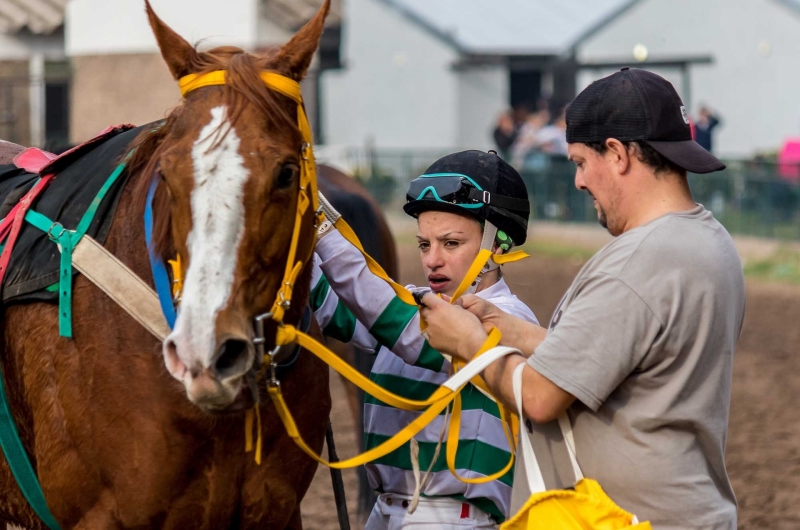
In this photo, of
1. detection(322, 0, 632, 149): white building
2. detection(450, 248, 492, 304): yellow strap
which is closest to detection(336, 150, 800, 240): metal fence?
detection(322, 0, 632, 149): white building

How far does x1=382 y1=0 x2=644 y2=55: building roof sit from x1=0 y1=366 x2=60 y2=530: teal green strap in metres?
24.8

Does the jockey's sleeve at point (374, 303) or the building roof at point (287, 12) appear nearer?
the jockey's sleeve at point (374, 303)

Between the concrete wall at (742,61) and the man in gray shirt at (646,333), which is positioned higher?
the concrete wall at (742,61)

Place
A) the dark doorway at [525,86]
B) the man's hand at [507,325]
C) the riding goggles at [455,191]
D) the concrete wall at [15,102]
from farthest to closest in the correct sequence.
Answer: the dark doorway at [525,86] < the concrete wall at [15,102] < the riding goggles at [455,191] < the man's hand at [507,325]

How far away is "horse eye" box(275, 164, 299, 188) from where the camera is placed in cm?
248

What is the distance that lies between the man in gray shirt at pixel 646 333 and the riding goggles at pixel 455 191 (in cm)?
59

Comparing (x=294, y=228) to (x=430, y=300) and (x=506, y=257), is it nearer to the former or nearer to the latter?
(x=430, y=300)

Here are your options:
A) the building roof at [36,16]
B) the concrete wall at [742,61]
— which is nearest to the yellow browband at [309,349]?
the building roof at [36,16]

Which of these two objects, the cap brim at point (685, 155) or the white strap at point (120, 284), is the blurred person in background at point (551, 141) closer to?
the white strap at point (120, 284)

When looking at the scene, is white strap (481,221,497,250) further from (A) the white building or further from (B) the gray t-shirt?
(A) the white building

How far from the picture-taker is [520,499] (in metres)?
2.50

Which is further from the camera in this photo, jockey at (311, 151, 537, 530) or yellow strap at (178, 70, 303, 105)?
jockey at (311, 151, 537, 530)

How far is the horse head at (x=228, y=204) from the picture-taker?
2.24 meters

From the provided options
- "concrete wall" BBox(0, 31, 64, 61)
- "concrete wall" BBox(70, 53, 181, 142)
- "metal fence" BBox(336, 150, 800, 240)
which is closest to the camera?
"concrete wall" BBox(70, 53, 181, 142)
